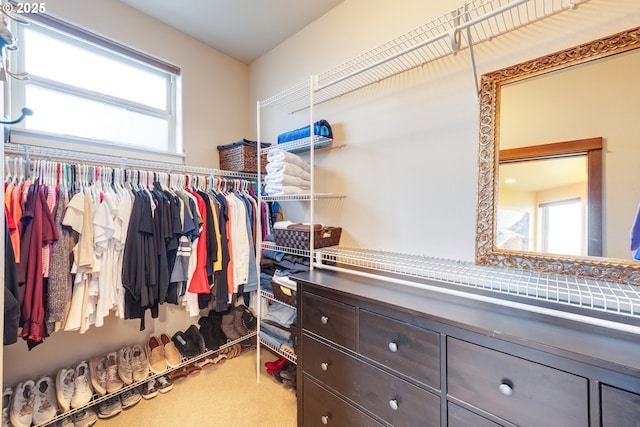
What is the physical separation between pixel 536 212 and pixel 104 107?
8.98ft

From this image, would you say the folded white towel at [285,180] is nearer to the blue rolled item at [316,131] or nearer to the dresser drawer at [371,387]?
the blue rolled item at [316,131]

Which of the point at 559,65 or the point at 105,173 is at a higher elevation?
the point at 559,65

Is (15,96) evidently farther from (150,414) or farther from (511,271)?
(511,271)

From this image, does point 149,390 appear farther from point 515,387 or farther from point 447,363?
point 515,387

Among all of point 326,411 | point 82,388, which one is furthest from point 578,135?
point 82,388

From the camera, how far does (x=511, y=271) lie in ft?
3.85

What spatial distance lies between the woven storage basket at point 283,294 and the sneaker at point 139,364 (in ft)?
3.35

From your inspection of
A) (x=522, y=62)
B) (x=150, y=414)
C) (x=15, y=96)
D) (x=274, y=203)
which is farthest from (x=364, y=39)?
(x=150, y=414)

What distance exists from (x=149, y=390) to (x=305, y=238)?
58.8 inches

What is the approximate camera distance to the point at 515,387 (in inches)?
31.2

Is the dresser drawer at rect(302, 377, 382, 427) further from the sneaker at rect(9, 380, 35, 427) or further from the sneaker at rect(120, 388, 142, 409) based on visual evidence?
the sneaker at rect(9, 380, 35, 427)

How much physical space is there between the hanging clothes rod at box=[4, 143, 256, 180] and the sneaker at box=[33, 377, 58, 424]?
4.33 ft

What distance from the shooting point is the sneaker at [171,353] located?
1.93 meters

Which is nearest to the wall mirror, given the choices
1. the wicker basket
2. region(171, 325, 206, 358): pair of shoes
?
the wicker basket
